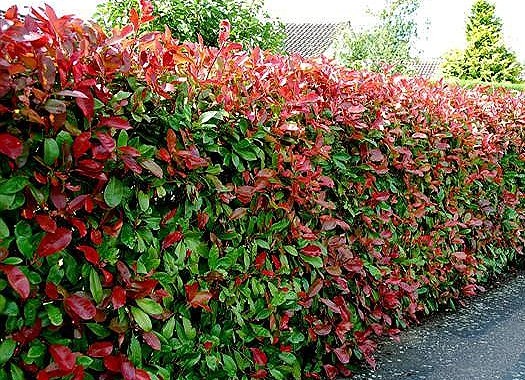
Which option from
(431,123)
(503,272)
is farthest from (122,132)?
(503,272)

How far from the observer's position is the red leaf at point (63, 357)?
78.2 inches

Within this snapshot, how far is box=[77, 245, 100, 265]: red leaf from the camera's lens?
2061 millimetres

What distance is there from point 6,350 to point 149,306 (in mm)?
510

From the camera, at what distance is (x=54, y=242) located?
6.38 feet

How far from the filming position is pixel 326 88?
341 cm

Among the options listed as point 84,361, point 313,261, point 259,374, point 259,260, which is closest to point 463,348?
point 313,261

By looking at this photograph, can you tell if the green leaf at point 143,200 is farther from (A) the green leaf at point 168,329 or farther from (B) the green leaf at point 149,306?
(A) the green leaf at point 168,329

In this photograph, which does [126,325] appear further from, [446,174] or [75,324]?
[446,174]

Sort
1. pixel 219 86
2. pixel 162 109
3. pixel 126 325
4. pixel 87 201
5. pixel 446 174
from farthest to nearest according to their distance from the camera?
pixel 446 174 → pixel 219 86 → pixel 162 109 → pixel 126 325 → pixel 87 201

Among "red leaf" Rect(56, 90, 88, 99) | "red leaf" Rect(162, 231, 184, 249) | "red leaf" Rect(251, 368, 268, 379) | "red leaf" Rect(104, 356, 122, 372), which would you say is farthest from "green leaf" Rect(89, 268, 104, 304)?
"red leaf" Rect(251, 368, 268, 379)

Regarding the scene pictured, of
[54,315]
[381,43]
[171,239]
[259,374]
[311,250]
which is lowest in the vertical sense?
[381,43]

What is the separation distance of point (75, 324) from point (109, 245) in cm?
29

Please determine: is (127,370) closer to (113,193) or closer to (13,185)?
(113,193)

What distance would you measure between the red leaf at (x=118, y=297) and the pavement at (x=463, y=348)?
6.16ft
